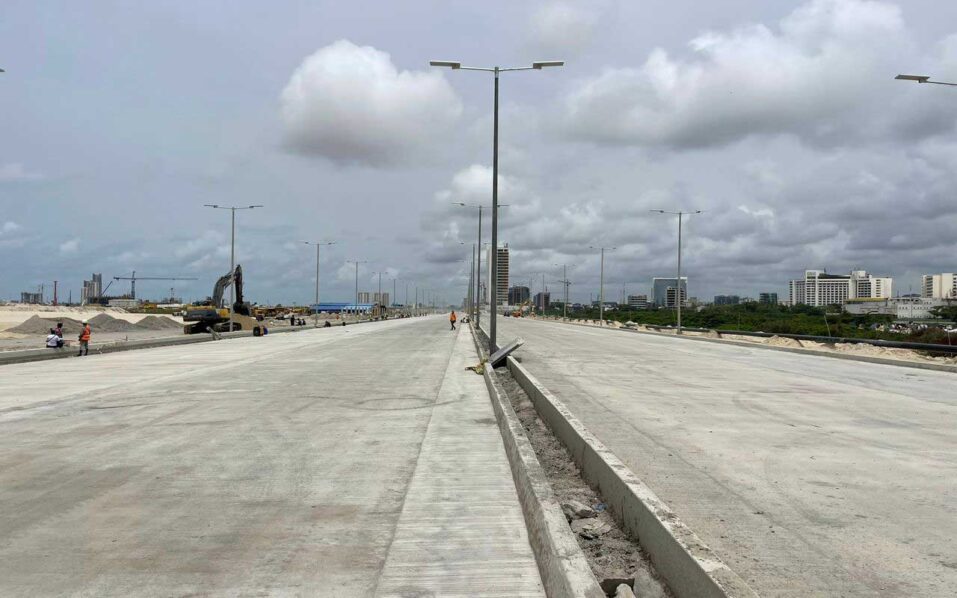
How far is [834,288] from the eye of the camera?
6885 inches

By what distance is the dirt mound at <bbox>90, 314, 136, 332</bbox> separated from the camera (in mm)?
65125

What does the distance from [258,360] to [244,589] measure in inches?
917

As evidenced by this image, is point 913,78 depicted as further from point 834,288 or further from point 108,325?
point 834,288

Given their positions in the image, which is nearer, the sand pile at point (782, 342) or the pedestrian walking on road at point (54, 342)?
the pedestrian walking on road at point (54, 342)

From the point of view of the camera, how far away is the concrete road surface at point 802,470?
5.14 m

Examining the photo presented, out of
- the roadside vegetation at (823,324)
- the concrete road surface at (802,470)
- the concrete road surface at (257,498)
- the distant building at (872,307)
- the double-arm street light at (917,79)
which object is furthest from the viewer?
the distant building at (872,307)

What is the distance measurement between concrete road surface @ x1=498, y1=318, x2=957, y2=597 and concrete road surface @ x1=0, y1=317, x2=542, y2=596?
1.72m

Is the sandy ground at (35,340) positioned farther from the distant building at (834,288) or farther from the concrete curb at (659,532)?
the distant building at (834,288)

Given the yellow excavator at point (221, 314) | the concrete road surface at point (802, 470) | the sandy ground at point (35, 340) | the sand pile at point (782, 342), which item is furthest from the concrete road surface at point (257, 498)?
the yellow excavator at point (221, 314)

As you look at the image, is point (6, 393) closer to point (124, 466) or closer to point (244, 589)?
point (124, 466)

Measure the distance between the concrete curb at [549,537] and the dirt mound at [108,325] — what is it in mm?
64595

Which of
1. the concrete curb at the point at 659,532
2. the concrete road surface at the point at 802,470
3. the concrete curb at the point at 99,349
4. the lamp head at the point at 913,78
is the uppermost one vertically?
the lamp head at the point at 913,78

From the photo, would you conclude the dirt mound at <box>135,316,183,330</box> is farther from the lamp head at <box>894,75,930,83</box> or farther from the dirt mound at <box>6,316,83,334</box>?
the lamp head at <box>894,75,930,83</box>

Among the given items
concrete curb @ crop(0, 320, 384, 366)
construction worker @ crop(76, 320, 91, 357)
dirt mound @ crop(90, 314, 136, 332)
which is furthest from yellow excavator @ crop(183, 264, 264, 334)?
construction worker @ crop(76, 320, 91, 357)
